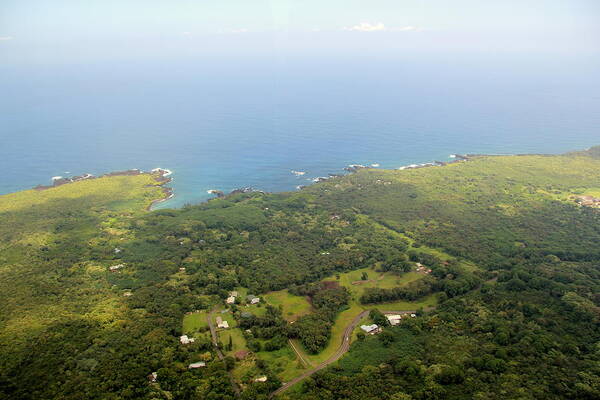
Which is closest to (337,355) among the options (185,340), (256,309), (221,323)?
(256,309)

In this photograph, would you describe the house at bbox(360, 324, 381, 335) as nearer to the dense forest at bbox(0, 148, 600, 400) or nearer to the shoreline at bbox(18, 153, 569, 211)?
the dense forest at bbox(0, 148, 600, 400)

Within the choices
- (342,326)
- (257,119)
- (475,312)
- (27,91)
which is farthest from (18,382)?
(27,91)

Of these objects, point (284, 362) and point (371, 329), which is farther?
point (371, 329)

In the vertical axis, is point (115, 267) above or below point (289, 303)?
above

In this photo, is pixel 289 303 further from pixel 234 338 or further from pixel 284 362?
pixel 284 362

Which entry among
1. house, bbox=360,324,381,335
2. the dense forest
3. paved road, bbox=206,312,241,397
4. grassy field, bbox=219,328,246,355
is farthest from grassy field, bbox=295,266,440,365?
paved road, bbox=206,312,241,397

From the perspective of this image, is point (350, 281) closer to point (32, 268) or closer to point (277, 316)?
point (277, 316)

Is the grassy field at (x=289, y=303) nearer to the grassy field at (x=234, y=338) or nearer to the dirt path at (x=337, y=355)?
the dirt path at (x=337, y=355)
